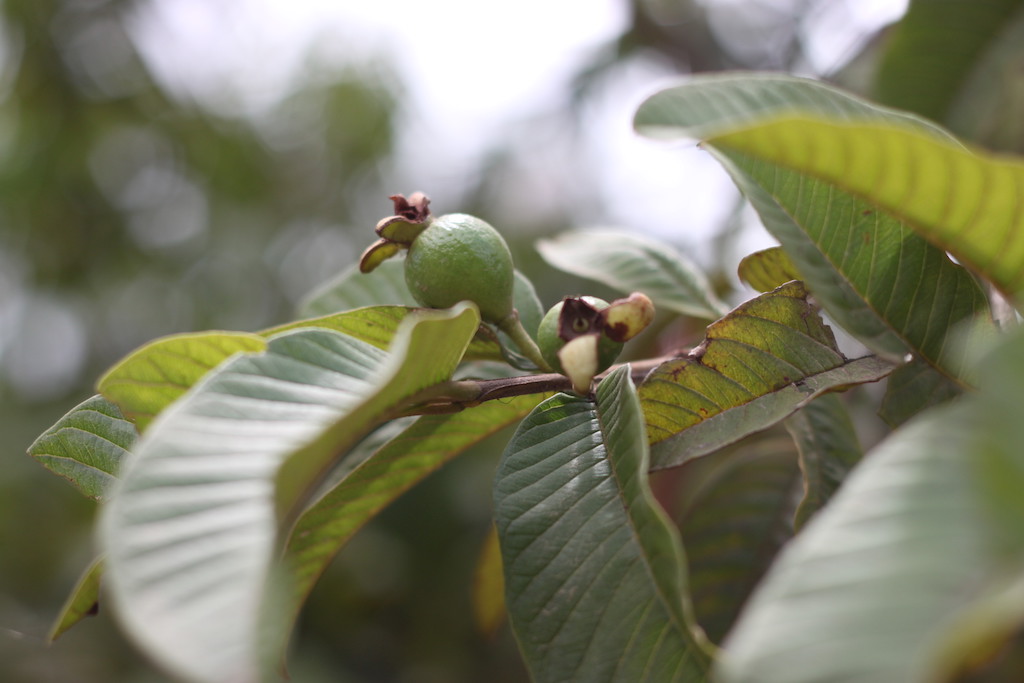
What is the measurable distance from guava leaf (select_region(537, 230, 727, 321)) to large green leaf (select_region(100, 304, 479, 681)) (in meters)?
0.44

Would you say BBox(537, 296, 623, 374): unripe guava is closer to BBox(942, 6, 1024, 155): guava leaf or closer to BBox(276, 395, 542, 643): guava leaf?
BBox(276, 395, 542, 643): guava leaf

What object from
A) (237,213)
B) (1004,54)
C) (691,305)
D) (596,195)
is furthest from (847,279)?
(237,213)

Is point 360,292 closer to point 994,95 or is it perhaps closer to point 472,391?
point 472,391

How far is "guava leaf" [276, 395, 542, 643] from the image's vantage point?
0.73 m

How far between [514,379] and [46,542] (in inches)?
129

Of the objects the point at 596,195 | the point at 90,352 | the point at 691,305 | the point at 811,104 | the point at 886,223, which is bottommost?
the point at 90,352

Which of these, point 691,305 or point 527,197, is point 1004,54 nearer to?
point 691,305

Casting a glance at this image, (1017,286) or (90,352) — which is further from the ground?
(1017,286)

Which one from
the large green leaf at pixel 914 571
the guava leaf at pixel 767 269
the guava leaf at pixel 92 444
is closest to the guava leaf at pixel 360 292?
the guava leaf at pixel 92 444

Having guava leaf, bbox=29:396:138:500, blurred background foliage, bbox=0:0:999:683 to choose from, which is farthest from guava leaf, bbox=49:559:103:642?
blurred background foliage, bbox=0:0:999:683

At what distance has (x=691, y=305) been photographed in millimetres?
941

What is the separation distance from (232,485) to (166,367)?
0.74 feet

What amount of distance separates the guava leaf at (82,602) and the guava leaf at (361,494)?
17 cm

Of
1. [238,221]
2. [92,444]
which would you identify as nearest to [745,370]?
[92,444]
